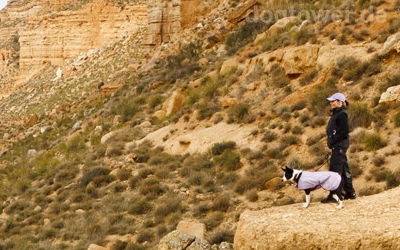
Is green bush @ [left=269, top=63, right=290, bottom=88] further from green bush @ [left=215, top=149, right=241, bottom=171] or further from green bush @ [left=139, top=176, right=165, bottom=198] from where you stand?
green bush @ [left=139, top=176, right=165, bottom=198]

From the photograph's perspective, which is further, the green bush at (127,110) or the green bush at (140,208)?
the green bush at (127,110)

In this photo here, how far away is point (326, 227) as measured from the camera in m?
5.54

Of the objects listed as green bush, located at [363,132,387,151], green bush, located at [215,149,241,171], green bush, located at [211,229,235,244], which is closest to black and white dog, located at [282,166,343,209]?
green bush, located at [211,229,235,244]

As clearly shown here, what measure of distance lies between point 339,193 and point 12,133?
27.4 m

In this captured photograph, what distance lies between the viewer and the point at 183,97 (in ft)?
63.3

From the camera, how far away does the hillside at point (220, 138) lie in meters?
9.41

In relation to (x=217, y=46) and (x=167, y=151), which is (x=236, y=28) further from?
(x=167, y=151)

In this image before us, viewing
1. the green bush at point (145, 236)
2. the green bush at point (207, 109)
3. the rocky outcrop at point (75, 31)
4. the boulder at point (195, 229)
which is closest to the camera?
the boulder at point (195, 229)

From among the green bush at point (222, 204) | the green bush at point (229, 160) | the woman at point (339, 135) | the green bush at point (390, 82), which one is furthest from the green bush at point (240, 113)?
the woman at point (339, 135)

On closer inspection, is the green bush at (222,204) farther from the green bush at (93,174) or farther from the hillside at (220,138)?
the green bush at (93,174)

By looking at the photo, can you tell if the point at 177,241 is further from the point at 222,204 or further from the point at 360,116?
the point at 360,116

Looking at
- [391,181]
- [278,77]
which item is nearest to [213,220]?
[391,181]

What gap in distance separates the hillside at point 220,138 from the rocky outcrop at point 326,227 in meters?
0.02

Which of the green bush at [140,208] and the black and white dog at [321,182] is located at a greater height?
the black and white dog at [321,182]
